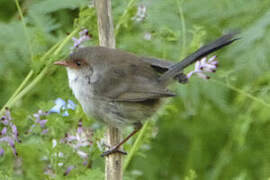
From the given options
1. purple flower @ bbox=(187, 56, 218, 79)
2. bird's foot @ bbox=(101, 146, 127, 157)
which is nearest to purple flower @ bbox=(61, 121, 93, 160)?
bird's foot @ bbox=(101, 146, 127, 157)

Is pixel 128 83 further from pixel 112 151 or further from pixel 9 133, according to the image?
pixel 9 133

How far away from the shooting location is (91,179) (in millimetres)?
3195

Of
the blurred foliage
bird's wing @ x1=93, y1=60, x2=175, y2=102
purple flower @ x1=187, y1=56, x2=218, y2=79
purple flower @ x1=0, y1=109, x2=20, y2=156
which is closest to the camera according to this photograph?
purple flower @ x1=0, y1=109, x2=20, y2=156

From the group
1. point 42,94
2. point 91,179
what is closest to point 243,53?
point 42,94

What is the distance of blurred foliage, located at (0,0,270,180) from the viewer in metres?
4.12

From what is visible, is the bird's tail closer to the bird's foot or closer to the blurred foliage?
the blurred foliage

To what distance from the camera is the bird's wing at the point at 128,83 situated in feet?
12.8

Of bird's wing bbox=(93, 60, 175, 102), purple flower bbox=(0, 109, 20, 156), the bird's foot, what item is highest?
bird's wing bbox=(93, 60, 175, 102)

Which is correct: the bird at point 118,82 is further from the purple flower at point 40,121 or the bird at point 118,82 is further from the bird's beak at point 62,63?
the purple flower at point 40,121

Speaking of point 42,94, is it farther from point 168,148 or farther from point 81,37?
point 168,148

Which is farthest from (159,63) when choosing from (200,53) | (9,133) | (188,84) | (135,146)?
(9,133)

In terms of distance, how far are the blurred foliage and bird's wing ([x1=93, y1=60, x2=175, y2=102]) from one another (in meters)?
0.24

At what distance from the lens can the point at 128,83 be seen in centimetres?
397

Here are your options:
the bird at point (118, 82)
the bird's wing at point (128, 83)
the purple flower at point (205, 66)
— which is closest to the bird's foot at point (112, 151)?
the bird at point (118, 82)
